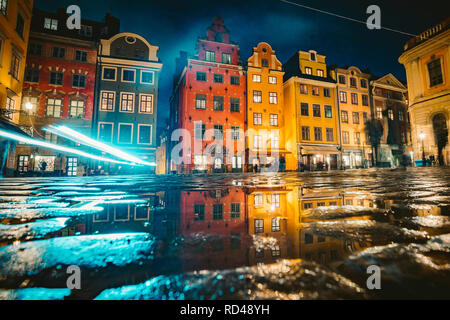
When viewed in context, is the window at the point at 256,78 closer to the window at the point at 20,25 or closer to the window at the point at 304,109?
the window at the point at 304,109

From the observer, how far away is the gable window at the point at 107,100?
67.0ft

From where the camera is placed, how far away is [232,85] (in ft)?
80.9

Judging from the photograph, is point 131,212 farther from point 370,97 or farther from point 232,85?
point 370,97

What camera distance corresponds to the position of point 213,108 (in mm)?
23812

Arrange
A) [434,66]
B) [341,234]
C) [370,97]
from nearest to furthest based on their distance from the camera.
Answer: [341,234] → [434,66] → [370,97]

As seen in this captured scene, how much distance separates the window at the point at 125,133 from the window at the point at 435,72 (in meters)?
30.0

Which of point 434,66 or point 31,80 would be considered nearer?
point 31,80

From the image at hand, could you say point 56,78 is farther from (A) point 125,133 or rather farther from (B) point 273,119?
(B) point 273,119

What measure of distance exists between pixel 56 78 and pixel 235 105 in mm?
17919

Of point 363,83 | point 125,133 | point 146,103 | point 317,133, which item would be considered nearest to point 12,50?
point 125,133

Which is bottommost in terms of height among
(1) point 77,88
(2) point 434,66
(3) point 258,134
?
(3) point 258,134

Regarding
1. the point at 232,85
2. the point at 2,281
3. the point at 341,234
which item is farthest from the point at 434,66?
the point at 2,281

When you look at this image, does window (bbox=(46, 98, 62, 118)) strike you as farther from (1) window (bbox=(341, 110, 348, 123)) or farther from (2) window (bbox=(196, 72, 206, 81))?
(1) window (bbox=(341, 110, 348, 123))

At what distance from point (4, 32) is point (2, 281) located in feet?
63.2
